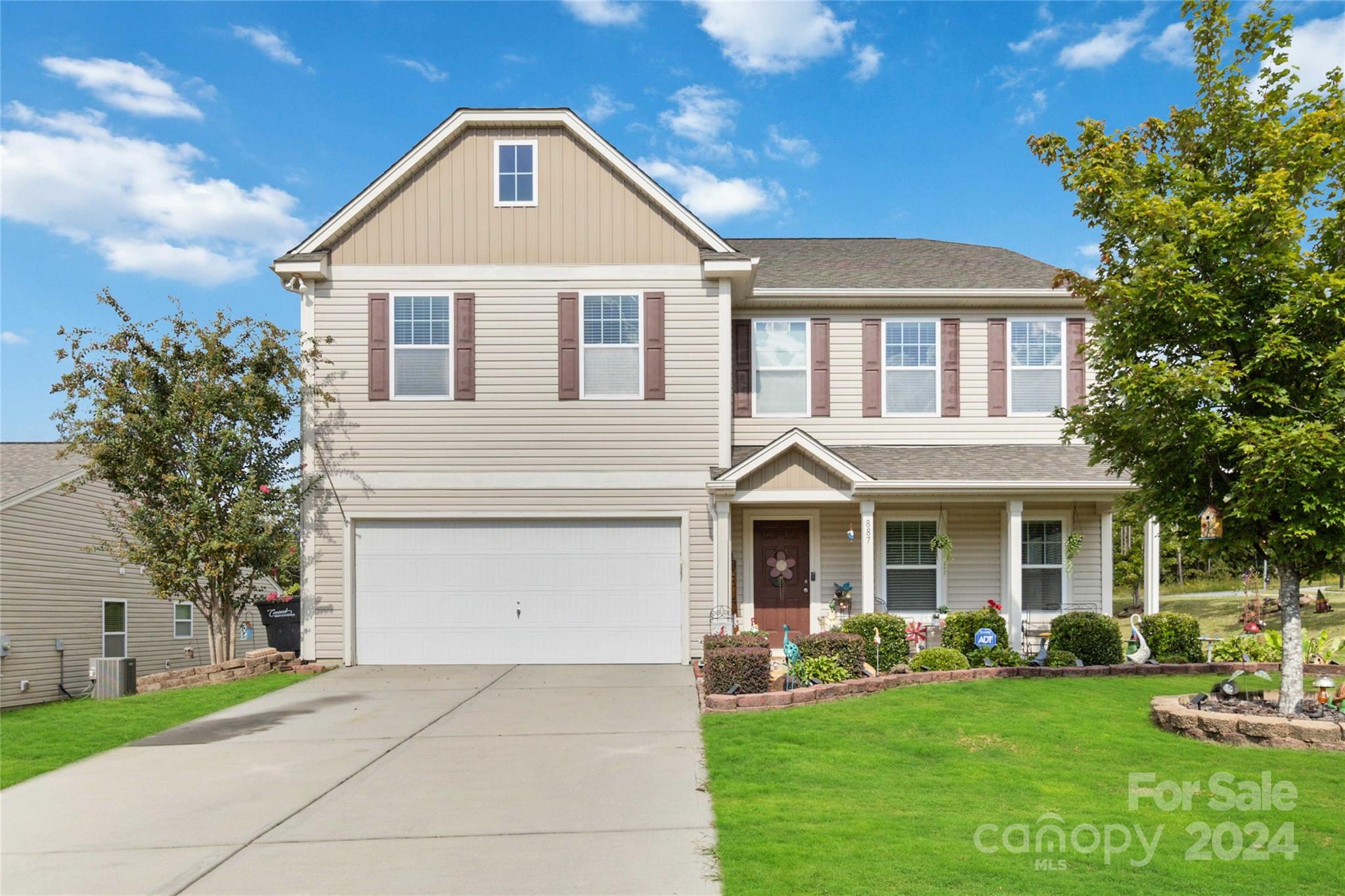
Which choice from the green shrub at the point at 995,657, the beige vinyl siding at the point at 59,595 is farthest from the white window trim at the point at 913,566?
the beige vinyl siding at the point at 59,595

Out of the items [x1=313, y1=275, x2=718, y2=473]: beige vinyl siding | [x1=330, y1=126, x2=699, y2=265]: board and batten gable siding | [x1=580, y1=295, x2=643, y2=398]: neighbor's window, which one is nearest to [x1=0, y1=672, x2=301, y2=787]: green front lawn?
[x1=313, y1=275, x2=718, y2=473]: beige vinyl siding

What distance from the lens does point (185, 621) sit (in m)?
21.2

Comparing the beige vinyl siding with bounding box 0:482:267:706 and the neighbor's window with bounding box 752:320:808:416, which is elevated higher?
the neighbor's window with bounding box 752:320:808:416

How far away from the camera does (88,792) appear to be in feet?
25.4

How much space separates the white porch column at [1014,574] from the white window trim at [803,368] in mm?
3605

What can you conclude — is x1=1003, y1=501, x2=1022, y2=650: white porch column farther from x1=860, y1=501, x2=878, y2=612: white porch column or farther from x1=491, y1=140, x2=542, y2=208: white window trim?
x1=491, y1=140, x2=542, y2=208: white window trim

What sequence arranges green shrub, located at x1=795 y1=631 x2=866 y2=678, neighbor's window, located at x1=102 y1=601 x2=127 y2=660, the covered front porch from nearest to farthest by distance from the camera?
green shrub, located at x1=795 y1=631 x2=866 y2=678
the covered front porch
neighbor's window, located at x1=102 y1=601 x2=127 y2=660

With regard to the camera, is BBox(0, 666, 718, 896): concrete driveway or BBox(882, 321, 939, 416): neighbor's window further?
BBox(882, 321, 939, 416): neighbor's window

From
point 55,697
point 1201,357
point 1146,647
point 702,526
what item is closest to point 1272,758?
point 1201,357

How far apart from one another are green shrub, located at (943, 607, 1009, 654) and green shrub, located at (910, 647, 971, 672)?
114cm

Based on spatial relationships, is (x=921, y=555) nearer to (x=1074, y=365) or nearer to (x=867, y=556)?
(x=867, y=556)

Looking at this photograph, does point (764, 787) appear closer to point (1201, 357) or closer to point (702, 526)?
point (1201, 357)

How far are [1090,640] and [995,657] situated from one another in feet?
5.03

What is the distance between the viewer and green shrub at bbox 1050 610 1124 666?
1330cm
